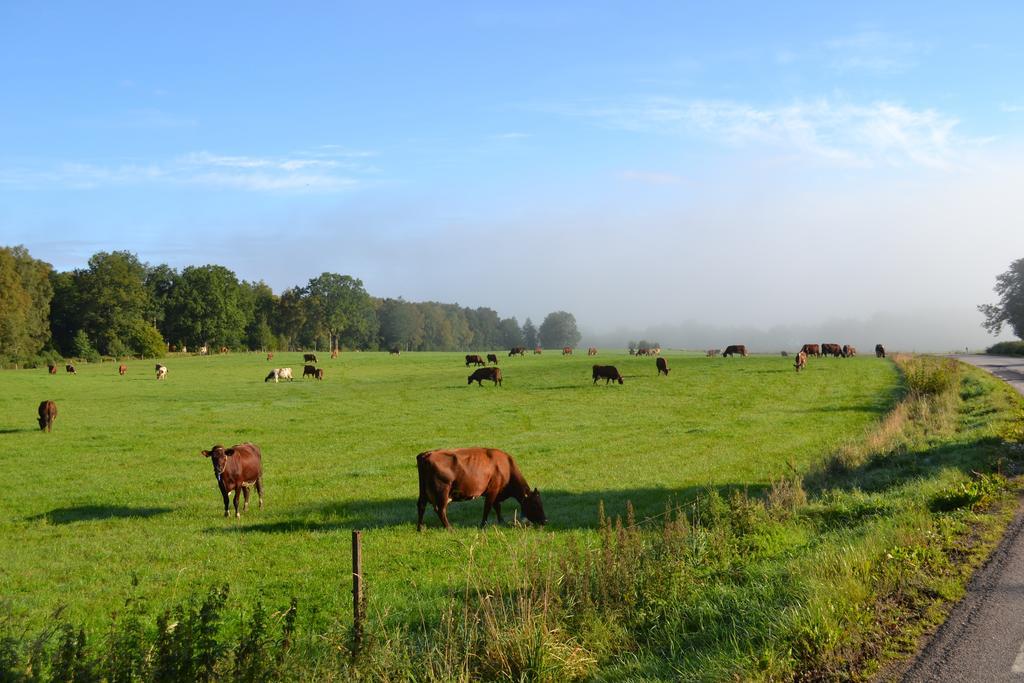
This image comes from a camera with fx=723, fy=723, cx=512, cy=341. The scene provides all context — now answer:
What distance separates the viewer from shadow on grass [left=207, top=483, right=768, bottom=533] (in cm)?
1605

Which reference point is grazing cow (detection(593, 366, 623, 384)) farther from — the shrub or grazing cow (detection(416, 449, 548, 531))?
the shrub

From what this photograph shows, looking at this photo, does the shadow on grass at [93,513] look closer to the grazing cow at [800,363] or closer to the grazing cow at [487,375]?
the grazing cow at [487,375]

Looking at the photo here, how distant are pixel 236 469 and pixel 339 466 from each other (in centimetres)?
658

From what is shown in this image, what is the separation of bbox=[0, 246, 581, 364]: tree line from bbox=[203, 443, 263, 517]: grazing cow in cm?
9271

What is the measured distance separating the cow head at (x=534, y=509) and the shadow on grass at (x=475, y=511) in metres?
0.27

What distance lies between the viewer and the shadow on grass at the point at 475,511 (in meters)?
16.0

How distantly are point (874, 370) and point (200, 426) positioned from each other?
1945 inches

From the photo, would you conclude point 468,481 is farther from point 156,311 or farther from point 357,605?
point 156,311

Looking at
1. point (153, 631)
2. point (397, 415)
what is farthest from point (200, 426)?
point (153, 631)

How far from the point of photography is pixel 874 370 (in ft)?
Answer: 189

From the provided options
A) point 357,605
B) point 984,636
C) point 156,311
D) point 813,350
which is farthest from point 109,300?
point 984,636

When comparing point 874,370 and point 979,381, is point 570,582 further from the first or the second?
point 874,370

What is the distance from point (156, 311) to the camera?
12506 cm

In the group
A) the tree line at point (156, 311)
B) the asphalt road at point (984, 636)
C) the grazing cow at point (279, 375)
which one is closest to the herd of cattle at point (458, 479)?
the asphalt road at point (984, 636)
